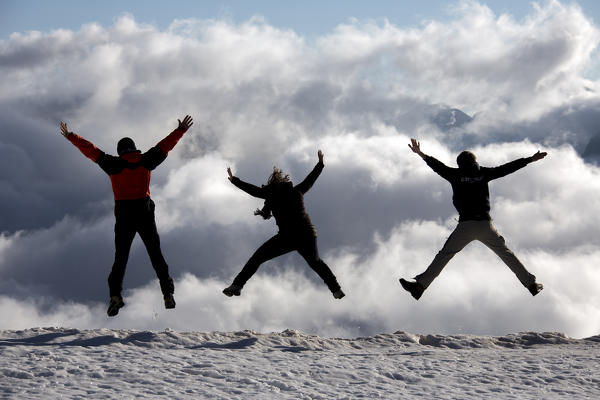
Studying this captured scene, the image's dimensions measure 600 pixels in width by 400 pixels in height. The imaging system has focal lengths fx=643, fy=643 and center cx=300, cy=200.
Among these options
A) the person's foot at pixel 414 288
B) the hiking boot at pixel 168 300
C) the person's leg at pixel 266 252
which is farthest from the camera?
the person's foot at pixel 414 288

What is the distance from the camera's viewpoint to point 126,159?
8484 mm

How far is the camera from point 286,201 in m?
9.30

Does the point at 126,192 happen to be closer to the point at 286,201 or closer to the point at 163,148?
the point at 163,148

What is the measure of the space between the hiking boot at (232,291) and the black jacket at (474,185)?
3.34 metres

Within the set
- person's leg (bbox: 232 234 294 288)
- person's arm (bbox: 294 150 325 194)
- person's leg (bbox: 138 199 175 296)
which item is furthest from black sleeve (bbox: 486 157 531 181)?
person's leg (bbox: 138 199 175 296)

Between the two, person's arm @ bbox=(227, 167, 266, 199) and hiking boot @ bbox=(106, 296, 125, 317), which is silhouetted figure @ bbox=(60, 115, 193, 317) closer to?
hiking boot @ bbox=(106, 296, 125, 317)

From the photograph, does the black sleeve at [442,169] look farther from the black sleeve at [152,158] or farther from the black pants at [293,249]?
the black sleeve at [152,158]

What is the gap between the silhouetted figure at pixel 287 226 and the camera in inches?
362

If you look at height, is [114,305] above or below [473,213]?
below

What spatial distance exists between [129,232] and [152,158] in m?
1.03

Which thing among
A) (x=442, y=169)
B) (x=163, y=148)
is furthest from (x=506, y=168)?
(x=163, y=148)

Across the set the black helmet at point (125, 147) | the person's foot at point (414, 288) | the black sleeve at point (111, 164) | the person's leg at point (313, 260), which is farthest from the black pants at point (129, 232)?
the person's foot at point (414, 288)

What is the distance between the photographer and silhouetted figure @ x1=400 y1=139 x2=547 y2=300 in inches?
368

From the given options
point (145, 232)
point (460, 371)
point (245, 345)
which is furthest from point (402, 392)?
point (145, 232)
